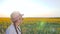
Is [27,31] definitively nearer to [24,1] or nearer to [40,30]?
[40,30]

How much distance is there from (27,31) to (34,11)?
26 centimetres

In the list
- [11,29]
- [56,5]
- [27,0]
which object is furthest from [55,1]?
[11,29]

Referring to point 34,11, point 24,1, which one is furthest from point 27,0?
point 34,11

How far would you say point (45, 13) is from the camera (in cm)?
190

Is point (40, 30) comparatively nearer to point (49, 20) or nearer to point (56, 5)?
point (49, 20)

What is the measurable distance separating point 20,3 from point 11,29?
34 centimetres

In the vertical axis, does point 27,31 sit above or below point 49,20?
below

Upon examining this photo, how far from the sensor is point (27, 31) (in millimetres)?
1848

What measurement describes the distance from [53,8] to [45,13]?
116 millimetres

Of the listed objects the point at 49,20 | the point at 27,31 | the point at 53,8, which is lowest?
the point at 27,31

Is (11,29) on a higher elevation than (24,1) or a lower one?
lower

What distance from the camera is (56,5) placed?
75.0 inches

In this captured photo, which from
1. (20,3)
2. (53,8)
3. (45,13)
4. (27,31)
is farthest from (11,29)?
(53,8)

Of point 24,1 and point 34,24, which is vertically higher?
point 24,1
